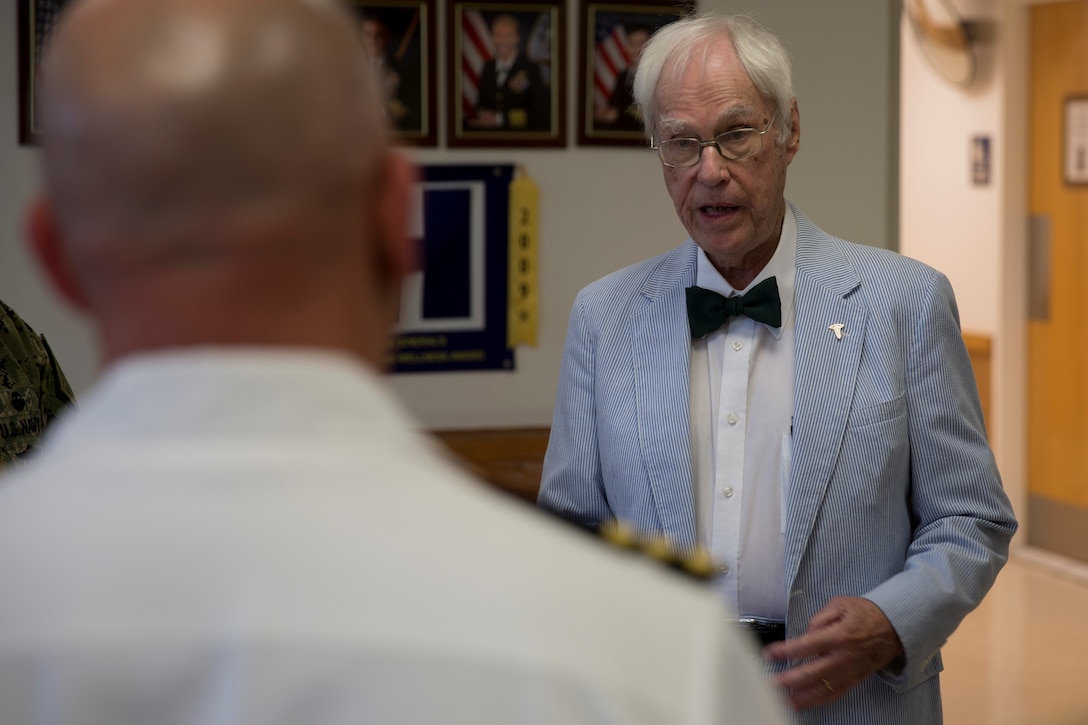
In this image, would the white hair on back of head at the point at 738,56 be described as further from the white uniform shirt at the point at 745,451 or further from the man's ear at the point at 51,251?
the man's ear at the point at 51,251

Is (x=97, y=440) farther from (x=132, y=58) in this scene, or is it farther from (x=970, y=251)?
(x=970, y=251)

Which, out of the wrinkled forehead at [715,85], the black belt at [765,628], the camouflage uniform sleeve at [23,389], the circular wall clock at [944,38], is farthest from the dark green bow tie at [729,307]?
the circular wall clock at [944,38]

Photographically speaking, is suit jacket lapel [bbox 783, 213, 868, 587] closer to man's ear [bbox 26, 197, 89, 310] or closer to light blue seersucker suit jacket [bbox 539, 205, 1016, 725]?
light blue seersucker suit jacket [bbox 539, 205, 1016, 725]

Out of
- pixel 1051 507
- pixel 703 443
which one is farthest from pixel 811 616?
pixel 1051 507

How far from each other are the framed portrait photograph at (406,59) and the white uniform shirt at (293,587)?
10.2 ft

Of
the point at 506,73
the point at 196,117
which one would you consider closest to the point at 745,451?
the point at 196,117

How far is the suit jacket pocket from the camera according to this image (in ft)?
6.41

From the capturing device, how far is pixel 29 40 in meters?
3.52

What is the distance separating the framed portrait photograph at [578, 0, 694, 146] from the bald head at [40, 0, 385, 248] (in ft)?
10.5

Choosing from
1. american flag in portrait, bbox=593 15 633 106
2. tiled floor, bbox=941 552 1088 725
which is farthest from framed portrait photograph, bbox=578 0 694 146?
tiled floor, bbox=941 552 1088 725

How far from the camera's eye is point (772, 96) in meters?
2.09

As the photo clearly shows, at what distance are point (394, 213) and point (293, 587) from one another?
226 millimetres

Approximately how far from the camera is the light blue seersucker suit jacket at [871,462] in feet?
6.30

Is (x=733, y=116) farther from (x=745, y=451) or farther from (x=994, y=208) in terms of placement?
(x=994, y=208)
